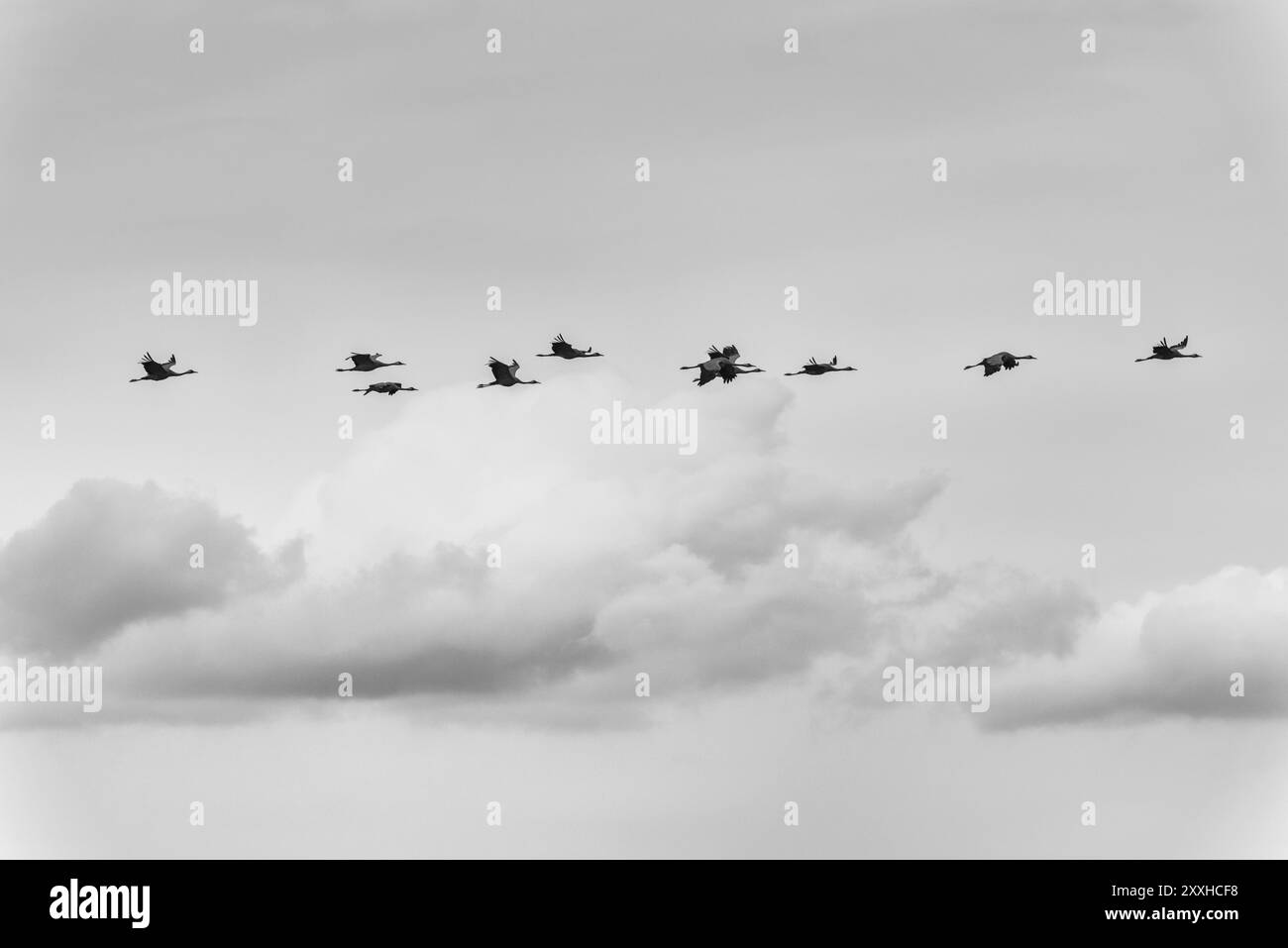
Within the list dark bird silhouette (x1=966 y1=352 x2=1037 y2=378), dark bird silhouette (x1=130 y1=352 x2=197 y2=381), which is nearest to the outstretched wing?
dark bird silhouette (x1=130 y1=352 x2=197 y2=381)

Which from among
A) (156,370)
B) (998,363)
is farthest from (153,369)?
(998,363)

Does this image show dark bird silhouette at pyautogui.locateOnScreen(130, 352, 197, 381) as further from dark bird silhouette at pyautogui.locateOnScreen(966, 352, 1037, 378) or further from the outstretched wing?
dark bird silhouette at pyautogui.locateOnScreen(966, 352, 1037, 378)

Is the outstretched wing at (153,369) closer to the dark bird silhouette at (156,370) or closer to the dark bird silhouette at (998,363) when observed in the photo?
the dark bird silhouette at (156,370)

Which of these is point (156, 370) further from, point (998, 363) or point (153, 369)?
point (998, 363)

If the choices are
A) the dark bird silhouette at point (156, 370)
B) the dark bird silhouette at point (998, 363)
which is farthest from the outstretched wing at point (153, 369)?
the dark bird silhouette at point (998, 363)
